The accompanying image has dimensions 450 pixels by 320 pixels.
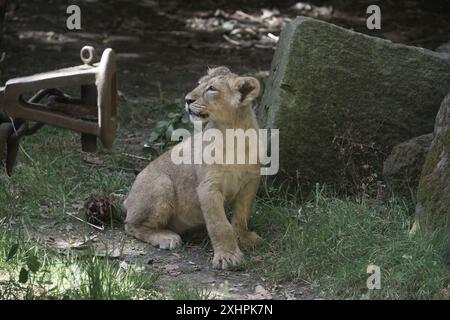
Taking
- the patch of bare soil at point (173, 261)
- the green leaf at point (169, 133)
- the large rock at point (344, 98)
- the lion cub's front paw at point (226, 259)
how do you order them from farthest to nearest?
1. the green leaf at point (169, 133)
2. the large rock at point (344, 98)
3. the lion cub's front paw at point (226, 259)
4. the patch of bare soil at point (173, 261)

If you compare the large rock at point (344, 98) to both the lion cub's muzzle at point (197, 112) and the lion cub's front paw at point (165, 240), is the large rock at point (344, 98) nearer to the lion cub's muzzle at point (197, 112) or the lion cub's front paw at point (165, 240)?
the lion cub's muzzle at point (197, 112)

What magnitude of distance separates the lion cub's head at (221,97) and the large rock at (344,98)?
A: 2.43 feet

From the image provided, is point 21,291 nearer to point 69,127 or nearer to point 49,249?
point 49,249

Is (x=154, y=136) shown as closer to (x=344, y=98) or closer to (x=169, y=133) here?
(x=169, y=133)

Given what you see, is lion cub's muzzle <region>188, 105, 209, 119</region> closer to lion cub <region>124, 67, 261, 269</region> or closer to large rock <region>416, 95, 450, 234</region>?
lion cub <region>124, 67, 261, 269</region>

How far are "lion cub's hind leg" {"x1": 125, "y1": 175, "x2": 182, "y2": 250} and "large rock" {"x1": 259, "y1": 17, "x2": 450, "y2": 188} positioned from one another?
1.12 m

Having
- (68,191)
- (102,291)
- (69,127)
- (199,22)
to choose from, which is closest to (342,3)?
(199,22)

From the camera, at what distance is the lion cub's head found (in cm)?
645

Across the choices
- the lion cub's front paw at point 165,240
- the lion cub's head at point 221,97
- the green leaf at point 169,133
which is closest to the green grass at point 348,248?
the lion cub's front paw at point 165,240

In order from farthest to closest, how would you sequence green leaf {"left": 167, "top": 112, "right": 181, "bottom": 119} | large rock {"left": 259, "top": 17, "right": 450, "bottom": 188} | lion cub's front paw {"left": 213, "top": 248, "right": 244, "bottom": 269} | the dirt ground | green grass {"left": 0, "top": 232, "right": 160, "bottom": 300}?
the dirt ground, green leaf {"left": 167, "top": 112, "right": 181, "bottom": 119}, large rock {"left": 259, "top": 17, "right": 450, "bottom": 188}, lion cub's front paw {"left": 213, "top": 248, "right": 244, "bottom": 269}, green grass {"left": 0, "top": 232, "right": 160, "bottom": 300}

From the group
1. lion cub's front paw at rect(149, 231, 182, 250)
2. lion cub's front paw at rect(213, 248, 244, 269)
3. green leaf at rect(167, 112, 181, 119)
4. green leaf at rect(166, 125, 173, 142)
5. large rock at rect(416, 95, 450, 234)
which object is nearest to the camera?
large rock at rect(416, 95, 450, 234)

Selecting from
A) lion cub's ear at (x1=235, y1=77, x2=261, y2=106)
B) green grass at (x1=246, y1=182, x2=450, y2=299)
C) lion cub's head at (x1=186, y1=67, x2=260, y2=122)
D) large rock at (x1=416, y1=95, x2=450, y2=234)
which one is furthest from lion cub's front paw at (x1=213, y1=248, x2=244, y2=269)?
large rock at (x1=416, y1=95, x2=450, y2=234)

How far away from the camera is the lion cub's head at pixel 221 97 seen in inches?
254

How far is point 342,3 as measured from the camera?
13.2 m
